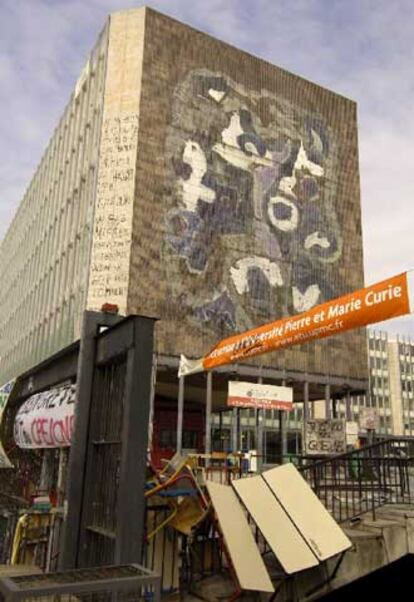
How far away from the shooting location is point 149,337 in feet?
21.3

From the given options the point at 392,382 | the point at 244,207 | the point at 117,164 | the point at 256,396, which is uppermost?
the point at 117,164

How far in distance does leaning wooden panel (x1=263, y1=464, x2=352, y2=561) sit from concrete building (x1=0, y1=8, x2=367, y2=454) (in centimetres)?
2398

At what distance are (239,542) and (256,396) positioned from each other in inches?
484

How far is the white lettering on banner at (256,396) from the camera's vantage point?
62.6 feet

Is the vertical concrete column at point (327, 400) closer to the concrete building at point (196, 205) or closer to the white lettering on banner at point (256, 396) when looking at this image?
the concrete building at point (196, 205)

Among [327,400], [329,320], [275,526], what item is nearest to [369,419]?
[329,320]

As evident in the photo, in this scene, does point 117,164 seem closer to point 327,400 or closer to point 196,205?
point 196,205

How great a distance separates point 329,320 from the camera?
31.8ft

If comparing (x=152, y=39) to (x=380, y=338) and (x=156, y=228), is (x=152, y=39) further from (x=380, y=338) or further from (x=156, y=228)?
(x=380, y=338)

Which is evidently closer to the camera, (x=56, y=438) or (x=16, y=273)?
(x=56, y=438)

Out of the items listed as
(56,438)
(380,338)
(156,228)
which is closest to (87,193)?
(156,228)

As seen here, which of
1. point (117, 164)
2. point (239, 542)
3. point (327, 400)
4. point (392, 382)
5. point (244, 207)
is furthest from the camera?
point (392, 382)

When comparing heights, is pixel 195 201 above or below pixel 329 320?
above

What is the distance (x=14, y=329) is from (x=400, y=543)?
46263 millimetres
